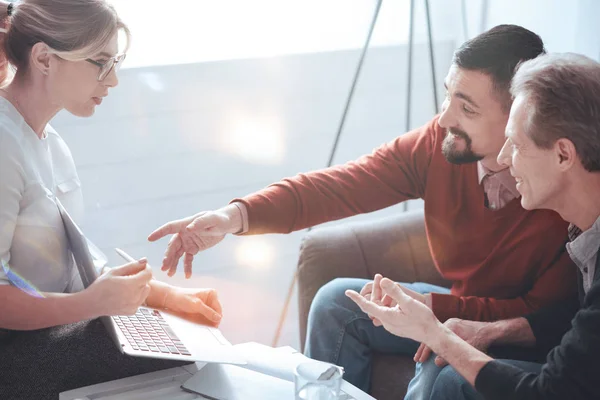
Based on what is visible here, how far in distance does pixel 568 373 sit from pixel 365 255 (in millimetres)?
969

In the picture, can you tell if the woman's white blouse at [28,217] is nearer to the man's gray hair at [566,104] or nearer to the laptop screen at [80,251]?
the laptop screen at [80,251]

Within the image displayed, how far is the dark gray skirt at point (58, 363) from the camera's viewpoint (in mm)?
1462

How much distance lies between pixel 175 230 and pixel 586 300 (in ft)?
3.25

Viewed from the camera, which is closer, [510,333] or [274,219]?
[510,333]

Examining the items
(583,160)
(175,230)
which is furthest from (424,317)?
(175,230)

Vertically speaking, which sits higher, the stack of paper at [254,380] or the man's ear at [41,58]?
the man's ear at [41,58]

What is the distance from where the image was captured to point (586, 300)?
1.37 metres

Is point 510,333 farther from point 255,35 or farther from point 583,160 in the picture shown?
point 255,35

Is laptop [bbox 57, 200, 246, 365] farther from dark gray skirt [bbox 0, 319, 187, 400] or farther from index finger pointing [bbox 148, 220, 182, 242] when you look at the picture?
index finger pointing [bbox 148, 220, 182, 242]

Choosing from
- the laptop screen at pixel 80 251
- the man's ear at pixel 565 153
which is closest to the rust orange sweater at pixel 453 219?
the man's ear at pixel 565 153

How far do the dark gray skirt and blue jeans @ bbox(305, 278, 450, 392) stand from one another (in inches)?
21.8

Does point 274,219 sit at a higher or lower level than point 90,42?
lower

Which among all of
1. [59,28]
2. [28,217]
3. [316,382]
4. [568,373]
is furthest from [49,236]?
[568,373]

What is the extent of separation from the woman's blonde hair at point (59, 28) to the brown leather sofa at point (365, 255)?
2.90 feet
